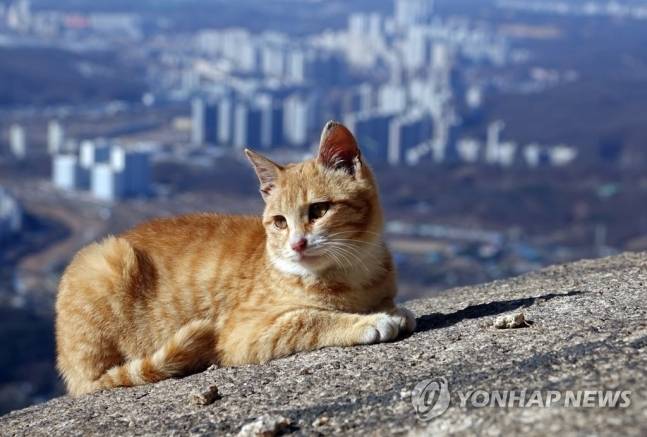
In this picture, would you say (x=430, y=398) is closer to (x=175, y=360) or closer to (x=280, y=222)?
(x=280, y=222)

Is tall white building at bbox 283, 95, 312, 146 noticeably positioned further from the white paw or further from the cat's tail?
the white paw

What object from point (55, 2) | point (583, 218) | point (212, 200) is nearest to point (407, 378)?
point (212, 200)

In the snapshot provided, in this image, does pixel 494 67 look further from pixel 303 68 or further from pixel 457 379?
pixel 457 379

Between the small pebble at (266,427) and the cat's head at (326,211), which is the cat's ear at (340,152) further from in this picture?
the small pebble at (266,427)

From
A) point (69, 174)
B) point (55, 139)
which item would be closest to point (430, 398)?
point (69, 174)

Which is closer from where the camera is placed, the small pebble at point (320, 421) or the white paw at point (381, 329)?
the small pebble at point (320, 421)

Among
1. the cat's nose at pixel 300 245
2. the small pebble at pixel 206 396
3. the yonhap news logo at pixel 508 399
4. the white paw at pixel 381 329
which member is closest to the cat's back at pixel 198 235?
the cat's nose at pixel 300 245
